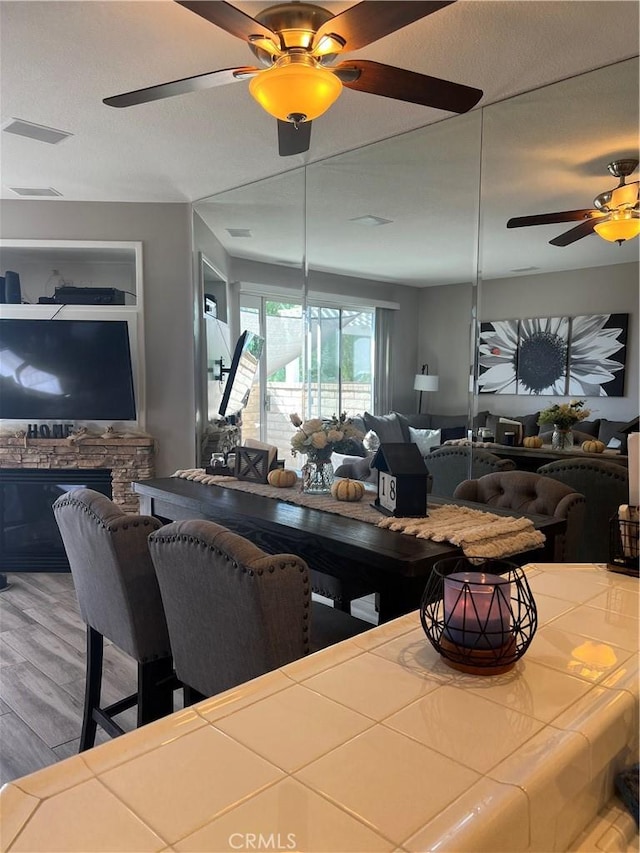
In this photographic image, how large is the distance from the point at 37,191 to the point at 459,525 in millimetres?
3975

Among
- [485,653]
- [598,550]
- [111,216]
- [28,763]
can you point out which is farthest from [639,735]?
[111,216]

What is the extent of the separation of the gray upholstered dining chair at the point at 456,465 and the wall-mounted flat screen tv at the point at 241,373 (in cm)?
196

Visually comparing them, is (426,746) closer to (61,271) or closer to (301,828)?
(301,828)

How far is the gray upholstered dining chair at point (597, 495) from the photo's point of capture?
270 centimetres

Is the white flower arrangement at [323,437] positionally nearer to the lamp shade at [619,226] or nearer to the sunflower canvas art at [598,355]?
the sunflower canvas art at [598,355]

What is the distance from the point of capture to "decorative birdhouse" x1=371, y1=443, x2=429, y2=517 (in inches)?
82.9

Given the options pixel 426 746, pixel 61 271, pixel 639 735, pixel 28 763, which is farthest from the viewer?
pixel 61 271

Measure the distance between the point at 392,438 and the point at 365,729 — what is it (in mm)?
2966

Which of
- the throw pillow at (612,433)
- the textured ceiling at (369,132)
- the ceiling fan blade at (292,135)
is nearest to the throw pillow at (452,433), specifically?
the throw pillow at (612,433)

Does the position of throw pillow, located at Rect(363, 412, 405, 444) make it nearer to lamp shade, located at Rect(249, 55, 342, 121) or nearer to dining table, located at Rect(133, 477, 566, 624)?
dining table, located at Rect(133, 477, 566, 624)

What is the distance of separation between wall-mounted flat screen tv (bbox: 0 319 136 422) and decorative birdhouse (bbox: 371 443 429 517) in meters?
2.94

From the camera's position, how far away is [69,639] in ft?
11.2

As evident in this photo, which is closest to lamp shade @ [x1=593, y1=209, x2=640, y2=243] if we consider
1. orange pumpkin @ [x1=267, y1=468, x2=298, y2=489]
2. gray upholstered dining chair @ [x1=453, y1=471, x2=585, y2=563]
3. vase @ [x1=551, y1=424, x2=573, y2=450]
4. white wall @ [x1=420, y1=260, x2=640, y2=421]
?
white wall @ [x1=420, y1=260, x2=640, y2=421]

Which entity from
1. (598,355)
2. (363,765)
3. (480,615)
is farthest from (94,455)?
(363,765)
